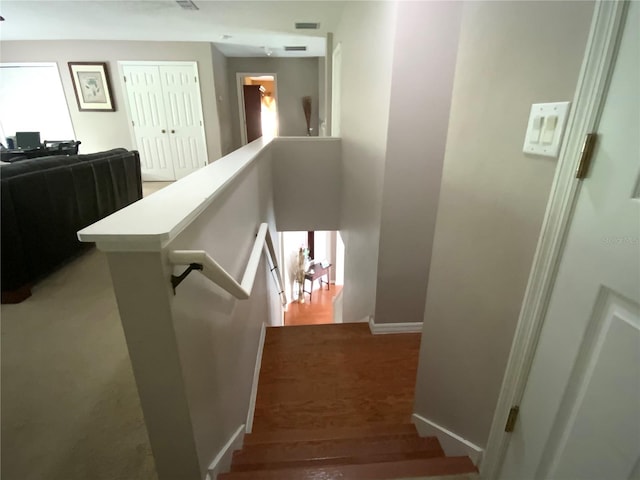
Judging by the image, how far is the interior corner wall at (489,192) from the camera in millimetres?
747

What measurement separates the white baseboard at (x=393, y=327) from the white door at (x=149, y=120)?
195 inches

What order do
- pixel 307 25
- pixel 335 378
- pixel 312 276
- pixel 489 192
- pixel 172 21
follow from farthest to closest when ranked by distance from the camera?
1. pixel 312 276
2. pixel 307 25
3. pixel 172 21
4. pixel 335 378
5. pixel 489 192

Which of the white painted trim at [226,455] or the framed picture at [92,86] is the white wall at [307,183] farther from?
the framed picture at [92,86]

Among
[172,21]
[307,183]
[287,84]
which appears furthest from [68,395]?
[287,84]

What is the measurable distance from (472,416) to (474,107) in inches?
43.7

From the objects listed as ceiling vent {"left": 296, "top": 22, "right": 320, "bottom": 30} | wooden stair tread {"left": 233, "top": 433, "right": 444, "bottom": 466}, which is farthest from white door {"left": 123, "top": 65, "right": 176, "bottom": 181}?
wooden stair tread {"left": 233, "top": 433, "right": 444, "bottom": 466}

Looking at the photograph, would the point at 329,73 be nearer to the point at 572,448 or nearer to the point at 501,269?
the point at 501,269

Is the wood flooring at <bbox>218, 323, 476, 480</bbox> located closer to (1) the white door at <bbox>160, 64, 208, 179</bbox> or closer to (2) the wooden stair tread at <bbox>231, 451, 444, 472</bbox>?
(2) the wooden stair tread at <bbox>231, 451, 444, 472</bbox>

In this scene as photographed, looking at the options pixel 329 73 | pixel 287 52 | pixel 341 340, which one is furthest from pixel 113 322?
pixel 287 52

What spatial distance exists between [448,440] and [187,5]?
15.0ft

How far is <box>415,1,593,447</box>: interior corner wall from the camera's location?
0.75 meters

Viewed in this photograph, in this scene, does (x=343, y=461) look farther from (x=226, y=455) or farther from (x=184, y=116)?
(x=184, y=116)

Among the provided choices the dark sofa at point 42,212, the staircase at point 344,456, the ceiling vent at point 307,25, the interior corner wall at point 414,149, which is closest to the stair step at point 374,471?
the staircase at point 344,456

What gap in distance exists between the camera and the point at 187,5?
348 cm
